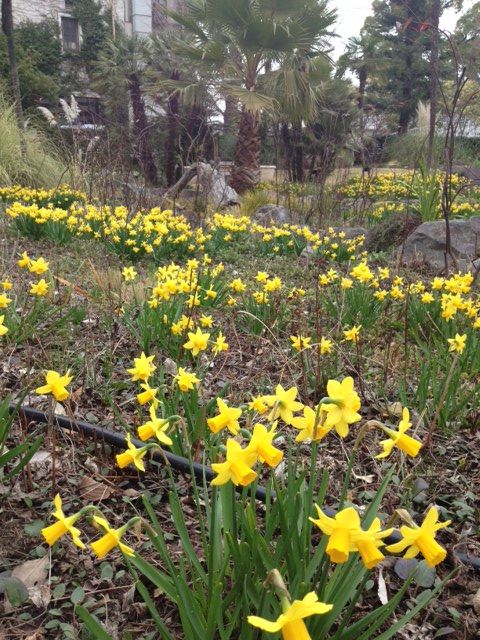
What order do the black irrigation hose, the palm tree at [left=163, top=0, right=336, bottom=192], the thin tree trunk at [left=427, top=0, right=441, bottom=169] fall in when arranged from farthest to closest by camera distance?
the palm tree at [left=163, top=0, right=336, bottom=192]
the thin tree trunk at [left=427, top=0, right=441, bottom=169]
the black irrigation hose

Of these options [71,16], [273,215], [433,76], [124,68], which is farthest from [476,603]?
[71,16]

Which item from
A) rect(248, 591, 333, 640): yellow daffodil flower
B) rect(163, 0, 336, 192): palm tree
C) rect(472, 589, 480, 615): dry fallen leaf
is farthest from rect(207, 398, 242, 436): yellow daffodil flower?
rect(163, 0, 336, 192): palm tree

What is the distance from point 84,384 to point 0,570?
113cm

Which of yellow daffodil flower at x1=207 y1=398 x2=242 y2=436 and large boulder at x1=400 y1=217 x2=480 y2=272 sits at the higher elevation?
yellow daffodil flower at x1=207 y1=398 x2=242 y2=436

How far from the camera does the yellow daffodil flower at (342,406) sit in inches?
36.2

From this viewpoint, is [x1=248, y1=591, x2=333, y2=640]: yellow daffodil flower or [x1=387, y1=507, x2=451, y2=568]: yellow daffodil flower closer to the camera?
[x1=248, y1=591, x2=333, y2=640]: yellow daffodil flower

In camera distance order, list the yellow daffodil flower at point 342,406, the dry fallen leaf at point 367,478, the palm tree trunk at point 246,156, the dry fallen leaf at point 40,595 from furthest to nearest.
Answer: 1. the palm tree trunk at point 246,156
2. the dry fallen leaf at point 367,478
3. the dry fallen leaf at point 40,595
4. the yellow daffodil flower at point 342,406

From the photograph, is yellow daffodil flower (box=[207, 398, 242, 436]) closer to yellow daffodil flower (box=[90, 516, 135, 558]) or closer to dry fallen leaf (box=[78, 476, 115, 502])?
yellow daffodil flower (box=[90, 516, 135, 558])

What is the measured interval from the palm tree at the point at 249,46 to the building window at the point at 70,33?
17.1 m

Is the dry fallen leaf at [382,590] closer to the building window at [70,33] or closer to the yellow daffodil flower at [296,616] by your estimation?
the yellow daffodil flower at [296,616]

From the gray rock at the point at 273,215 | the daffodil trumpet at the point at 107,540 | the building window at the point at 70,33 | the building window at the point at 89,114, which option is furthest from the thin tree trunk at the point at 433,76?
the building window at the point at 70,33

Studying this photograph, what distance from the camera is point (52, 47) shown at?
79.5 ft

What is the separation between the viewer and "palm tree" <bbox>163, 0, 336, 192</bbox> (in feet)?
37.6

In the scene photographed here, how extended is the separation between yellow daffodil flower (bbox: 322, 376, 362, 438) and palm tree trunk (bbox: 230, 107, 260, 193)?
11836 millimetres
